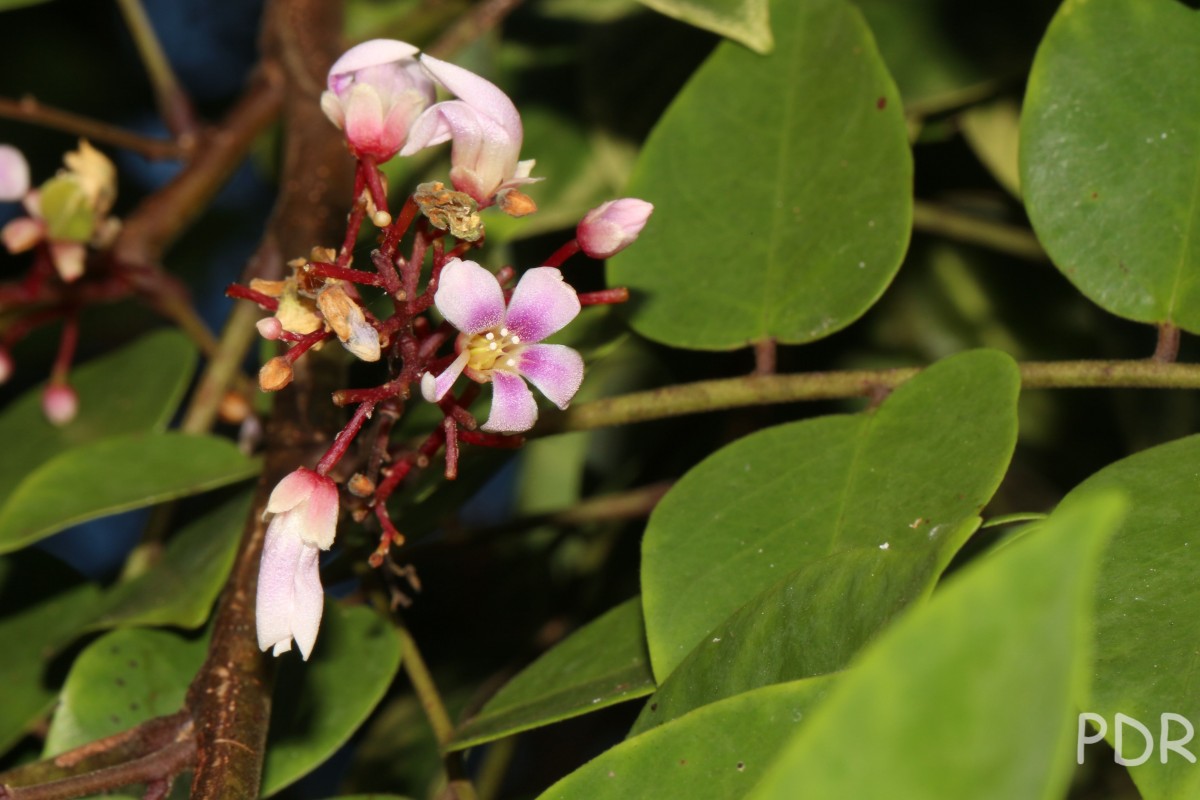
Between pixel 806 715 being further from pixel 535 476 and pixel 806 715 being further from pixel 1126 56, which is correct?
pixel 535 476

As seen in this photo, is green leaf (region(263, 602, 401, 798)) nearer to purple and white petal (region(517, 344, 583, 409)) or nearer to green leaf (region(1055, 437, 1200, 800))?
purple and white petal (region(517, 344, 583, 409))

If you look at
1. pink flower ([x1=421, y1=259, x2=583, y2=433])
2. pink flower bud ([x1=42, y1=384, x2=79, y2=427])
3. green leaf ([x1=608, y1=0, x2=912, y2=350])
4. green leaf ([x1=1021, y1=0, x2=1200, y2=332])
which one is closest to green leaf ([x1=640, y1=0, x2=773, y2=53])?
green leaf ([x1=608, y1=0, x2=912, y2=350])

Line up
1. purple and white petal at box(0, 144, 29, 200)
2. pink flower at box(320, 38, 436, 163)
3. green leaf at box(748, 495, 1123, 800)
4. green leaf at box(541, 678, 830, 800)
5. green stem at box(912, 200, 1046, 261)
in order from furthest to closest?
1. green stem at box(912, 200, 1046, 261)
2. purple and white petal at box(0, 144, 29, 200)
3. pink flower at box(320, 38, 436, 163)
4. green leaf at box(541, 678, 830, 800)
5. green leaf at box(748, 495, 1123, 800)

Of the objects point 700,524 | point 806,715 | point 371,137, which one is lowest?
point 700,524

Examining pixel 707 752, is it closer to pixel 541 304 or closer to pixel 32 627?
pixel 541 304

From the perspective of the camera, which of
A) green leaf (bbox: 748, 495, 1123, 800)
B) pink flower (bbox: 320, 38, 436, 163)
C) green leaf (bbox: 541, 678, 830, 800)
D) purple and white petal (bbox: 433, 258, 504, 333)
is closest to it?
green leaf (bbox: 748, 495, 1123, 800)

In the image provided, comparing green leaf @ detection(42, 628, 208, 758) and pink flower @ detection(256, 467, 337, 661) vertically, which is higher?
pink flower @ detection(256, 467, 337, 661)

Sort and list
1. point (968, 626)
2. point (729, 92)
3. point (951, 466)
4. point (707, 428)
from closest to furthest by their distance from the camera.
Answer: point (968, 626) < point (951, 466) < point (729, 92) < point (707, 428)

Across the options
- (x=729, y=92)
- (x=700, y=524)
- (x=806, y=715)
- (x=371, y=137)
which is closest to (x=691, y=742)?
(x=806, y=715)

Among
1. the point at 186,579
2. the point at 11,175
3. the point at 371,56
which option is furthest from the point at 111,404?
the point at 371,56
